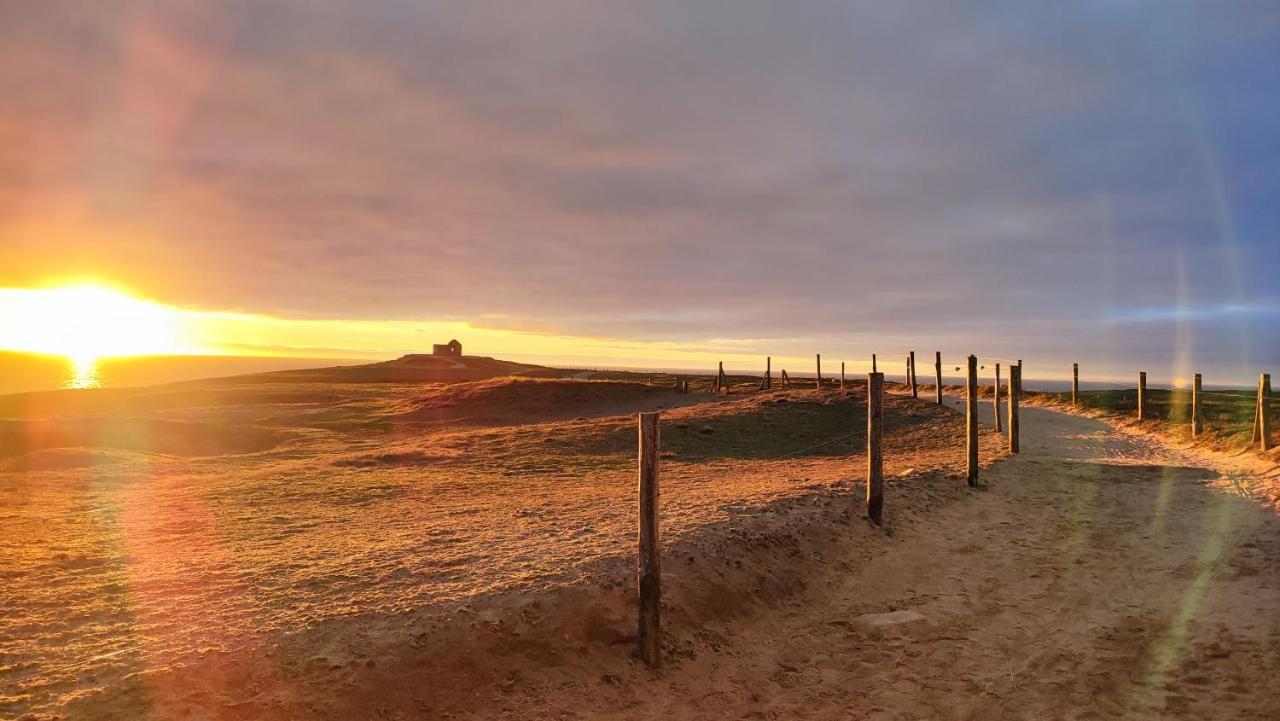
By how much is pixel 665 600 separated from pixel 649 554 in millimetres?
1175

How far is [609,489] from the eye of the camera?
1688 centimetres

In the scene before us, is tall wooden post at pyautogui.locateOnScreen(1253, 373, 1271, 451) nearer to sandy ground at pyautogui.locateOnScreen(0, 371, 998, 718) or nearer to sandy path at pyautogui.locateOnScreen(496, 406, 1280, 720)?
sandy path at pyautogui.locateOnScreen(496, 406, 1280, 720)

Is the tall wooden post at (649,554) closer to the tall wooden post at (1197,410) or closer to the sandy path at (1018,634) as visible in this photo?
the sandy path at (1018,634)

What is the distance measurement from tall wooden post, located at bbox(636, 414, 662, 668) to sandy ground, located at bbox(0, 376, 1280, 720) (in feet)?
0.98

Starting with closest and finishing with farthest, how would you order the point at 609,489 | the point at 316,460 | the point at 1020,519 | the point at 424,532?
the point at 424,532 → the point at 1020,519 → the point at 609,489 → the point at 316,460

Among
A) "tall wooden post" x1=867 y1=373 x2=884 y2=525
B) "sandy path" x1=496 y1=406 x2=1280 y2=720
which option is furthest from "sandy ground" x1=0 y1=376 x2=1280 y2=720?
"tall wooden post" x1=867 y1=373 x2=884 y2=525

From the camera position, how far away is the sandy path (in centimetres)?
711

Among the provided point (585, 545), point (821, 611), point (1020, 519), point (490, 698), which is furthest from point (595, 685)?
point (1020, 519)

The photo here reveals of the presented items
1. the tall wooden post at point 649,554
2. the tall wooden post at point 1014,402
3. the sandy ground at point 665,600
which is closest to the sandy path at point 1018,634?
the sandy ground at point 665,600

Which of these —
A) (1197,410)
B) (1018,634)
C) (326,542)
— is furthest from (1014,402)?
(326,542)

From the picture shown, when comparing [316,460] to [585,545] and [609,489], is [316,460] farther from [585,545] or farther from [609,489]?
[585,545]

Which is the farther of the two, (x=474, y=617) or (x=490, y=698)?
(x=474, y=617)

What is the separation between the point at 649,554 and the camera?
7859 millimetres

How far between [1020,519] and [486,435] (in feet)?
64.9
